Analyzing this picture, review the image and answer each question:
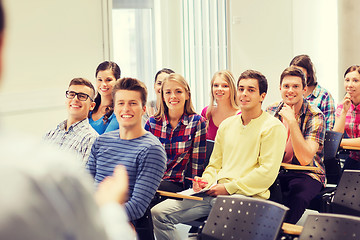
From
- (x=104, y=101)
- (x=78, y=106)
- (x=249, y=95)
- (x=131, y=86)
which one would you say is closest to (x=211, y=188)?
(x=249, y=95)

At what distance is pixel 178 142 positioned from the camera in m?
3.78

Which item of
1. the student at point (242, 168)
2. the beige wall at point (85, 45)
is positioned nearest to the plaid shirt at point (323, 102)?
the student at point (242, 168)

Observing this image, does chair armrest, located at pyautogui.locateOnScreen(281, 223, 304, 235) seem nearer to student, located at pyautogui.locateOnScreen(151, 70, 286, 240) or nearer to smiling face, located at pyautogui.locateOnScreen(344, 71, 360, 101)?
student, located at pyautogui.locateOnScreen(151, 70, 286, 240)

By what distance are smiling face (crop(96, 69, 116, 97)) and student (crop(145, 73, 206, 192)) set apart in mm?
630

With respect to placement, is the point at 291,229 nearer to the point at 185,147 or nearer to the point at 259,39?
the point at 185,147

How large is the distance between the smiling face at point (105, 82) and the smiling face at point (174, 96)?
62 centimetres

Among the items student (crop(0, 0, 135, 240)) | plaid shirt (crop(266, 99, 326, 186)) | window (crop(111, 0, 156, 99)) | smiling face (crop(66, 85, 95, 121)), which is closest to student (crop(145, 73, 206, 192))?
smiling face (crop(66, 85, 95, 121))

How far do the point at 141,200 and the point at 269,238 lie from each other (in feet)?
2.97

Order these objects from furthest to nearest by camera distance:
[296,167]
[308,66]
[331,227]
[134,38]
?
1. [134,38]
2. [308,66]
3. [296,167]
4. [331,227]

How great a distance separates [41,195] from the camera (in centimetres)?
59

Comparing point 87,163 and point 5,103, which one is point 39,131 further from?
point 87,163

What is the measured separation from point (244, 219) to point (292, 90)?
185 cm

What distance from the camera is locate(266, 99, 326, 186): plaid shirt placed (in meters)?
3.83

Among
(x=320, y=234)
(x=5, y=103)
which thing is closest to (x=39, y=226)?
(x=320, y=234)
